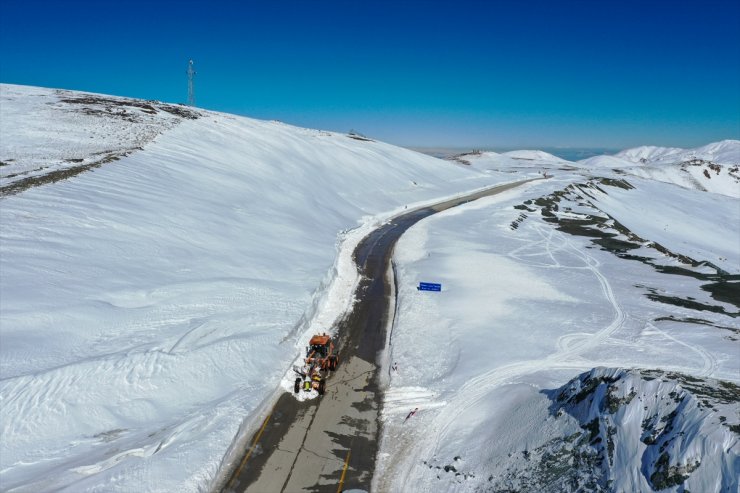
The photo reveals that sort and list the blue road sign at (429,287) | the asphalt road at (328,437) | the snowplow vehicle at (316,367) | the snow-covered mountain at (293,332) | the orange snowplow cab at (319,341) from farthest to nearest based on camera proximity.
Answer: the blue road sign at (429,287) → the orange snowplow cab at (319,341) → the snowplow vehicle at (316,367) → the asphalt road at (328,437) → the snow-covered mountain at (293,332)

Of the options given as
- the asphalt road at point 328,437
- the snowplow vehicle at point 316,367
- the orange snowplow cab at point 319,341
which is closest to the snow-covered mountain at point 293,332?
the asphalt road at point 328,437

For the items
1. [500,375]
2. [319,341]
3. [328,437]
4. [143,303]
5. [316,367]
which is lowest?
[328,437]

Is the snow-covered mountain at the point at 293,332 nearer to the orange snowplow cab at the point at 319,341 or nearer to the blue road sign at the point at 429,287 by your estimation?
the blue road sign at the point at 429,287

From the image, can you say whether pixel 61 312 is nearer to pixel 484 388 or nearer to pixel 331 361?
pixel 331 361

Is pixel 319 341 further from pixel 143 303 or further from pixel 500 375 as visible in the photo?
pixel 143 303

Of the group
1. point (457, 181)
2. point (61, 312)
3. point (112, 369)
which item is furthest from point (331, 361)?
point (457, 181)

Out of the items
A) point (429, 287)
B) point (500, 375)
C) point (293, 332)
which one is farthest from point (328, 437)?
point (429, 287)

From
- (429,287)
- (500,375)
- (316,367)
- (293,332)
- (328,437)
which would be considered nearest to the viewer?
(328,437)

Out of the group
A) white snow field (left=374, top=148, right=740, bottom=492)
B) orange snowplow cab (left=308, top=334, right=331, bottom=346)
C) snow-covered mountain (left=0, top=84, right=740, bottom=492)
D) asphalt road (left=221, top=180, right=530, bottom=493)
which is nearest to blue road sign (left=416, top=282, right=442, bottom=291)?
white snow field (left=374, top=148, right=740, bottom=492)
